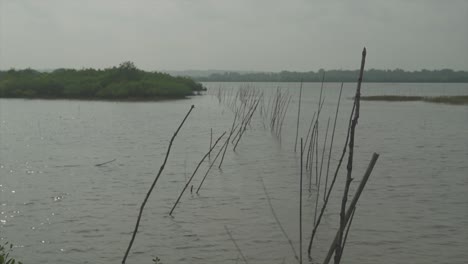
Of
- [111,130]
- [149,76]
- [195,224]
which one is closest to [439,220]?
[195,224]

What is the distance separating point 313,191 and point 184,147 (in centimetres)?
892

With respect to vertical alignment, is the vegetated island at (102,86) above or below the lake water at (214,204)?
below

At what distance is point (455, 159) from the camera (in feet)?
55.6

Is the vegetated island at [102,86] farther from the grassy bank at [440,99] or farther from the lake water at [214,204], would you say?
the lake water at [214,204]

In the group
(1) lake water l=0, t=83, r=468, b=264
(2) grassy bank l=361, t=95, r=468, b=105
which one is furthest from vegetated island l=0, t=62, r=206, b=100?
(1) lake water l=0, t=83, r=468, b=264

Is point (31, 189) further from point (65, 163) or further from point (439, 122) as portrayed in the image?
point (439, 122)

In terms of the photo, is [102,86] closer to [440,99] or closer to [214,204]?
[440,99]

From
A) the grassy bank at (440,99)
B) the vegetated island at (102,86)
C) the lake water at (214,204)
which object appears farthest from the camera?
the vegetated island at (102,86)

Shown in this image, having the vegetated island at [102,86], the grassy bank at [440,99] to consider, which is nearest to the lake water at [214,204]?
the grassy bank at [440,99]

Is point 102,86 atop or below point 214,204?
below

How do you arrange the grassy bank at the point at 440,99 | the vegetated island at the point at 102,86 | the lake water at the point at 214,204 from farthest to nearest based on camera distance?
the vegetated island at the point at 102,86 → the grassy bank at the point at 440,99 → the lake water at the point at 214,204

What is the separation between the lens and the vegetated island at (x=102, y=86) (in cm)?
5888

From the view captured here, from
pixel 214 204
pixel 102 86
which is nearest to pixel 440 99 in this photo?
pixel 102 86

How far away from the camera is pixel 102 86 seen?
60.8m
